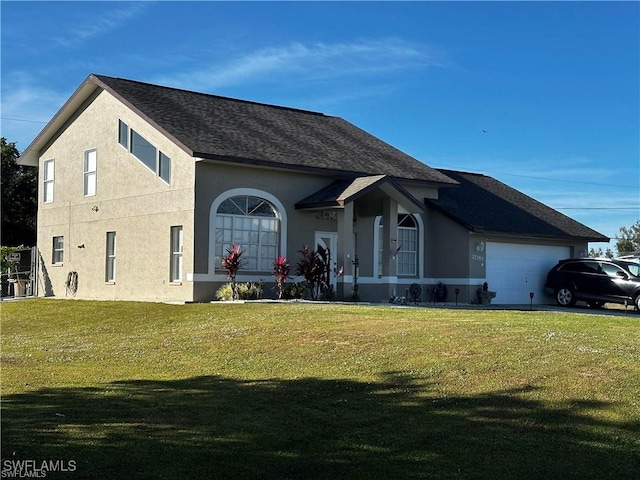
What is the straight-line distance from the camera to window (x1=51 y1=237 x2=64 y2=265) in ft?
95.1

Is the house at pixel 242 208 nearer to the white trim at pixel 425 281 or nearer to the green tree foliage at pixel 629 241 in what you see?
the white trim at pixel 425 281

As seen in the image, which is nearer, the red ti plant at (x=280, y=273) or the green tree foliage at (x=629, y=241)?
the red ti plant at (x=280, y=273)

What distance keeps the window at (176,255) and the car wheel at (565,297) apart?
13.3 meters

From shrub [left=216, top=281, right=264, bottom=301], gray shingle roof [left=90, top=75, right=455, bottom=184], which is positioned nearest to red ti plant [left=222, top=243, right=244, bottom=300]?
shrub [left=216, top=281, right=264, bottom=301]

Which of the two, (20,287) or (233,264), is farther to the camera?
(20,287)

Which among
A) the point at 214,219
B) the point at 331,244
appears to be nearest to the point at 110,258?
the point at 214,219

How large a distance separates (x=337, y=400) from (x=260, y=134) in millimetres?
16322

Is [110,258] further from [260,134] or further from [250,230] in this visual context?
[260,134]

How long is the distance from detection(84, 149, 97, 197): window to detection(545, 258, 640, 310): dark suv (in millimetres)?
16547

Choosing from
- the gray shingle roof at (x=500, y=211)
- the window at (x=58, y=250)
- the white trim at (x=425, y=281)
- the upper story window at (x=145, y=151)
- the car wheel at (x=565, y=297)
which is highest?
the upper story window at (x=145, y=151)

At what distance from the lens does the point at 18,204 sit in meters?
40.4

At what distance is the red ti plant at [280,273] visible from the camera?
22.5 m

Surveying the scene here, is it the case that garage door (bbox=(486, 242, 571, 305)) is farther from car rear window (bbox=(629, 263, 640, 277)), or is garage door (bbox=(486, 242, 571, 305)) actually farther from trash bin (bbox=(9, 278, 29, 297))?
trash bin (bbox=(9, 278, 29, 297))

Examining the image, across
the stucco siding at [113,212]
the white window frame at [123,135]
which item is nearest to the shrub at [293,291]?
the stucco siding at [113,212]
